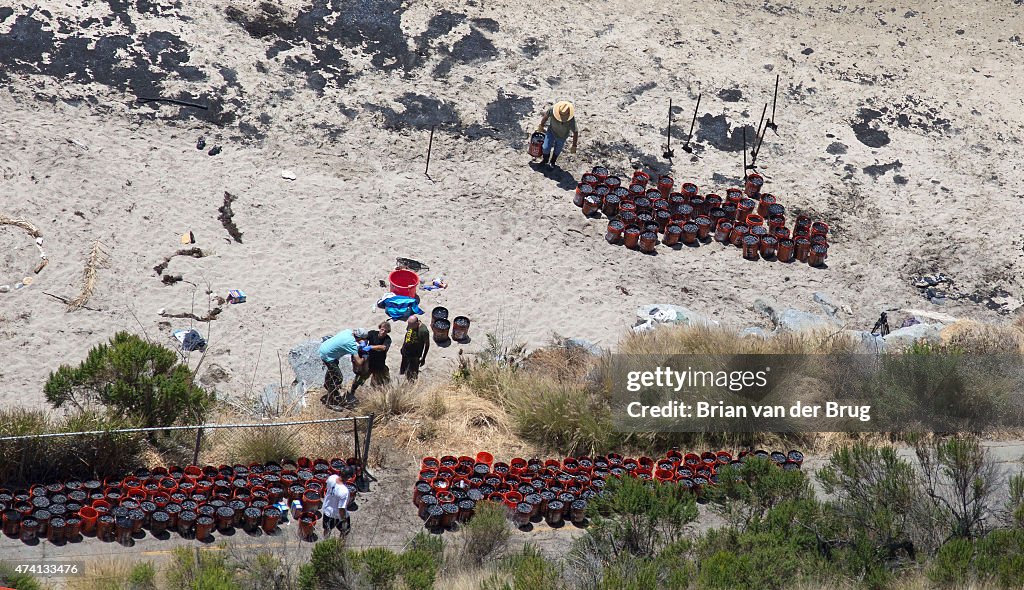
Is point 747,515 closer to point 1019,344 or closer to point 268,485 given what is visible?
point 268,485

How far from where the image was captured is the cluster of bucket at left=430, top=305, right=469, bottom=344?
50.0 feet

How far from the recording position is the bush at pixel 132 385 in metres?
12.1

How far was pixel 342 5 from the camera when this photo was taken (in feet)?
68.9

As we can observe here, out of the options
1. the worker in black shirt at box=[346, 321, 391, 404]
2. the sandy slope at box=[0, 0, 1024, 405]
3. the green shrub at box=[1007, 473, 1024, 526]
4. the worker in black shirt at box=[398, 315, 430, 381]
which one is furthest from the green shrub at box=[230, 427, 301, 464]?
the green shrub at box=[1007, 473, 1024, 526]

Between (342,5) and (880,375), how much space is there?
1185cm

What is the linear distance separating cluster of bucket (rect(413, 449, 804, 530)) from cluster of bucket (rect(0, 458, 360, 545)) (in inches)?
34.5

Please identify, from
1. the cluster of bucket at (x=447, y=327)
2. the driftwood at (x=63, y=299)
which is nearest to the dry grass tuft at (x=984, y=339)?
the cluster of bucket at (x=447, y=327)

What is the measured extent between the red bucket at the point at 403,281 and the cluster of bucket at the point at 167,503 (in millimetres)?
4077

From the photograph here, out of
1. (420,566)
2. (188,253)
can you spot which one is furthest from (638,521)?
(188,253)

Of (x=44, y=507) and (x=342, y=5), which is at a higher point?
(x=342, y=5)

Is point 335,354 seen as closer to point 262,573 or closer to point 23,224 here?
point 262,573

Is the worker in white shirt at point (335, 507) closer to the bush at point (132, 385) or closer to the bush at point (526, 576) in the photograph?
the bush at point (526, 576)

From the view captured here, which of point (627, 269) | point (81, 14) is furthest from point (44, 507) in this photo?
point (81, 14)

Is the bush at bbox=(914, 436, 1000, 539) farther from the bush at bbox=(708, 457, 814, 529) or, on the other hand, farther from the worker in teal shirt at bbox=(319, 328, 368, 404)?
the worker in teal shirt at bbox=(319, 328, 368, 404)
